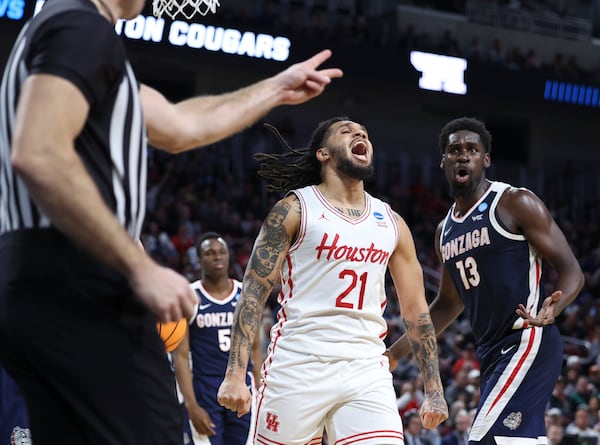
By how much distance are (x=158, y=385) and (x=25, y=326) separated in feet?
1.22

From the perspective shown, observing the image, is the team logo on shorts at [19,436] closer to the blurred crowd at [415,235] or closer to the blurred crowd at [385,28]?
the blurred crowd at [415,235]

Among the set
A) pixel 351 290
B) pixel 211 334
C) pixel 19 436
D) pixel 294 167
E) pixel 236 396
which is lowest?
pixel 19 436

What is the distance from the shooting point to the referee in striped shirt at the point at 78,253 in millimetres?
2260

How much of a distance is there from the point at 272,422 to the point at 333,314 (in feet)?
2.01

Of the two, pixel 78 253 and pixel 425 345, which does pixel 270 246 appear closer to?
pixel 425 345

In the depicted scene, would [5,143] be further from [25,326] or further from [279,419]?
[279,419]

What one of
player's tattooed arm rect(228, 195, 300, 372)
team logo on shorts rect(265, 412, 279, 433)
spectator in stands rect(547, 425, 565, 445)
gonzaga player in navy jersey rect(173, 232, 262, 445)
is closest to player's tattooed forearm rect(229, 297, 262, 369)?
player's tattooed arm rect(228, 195, 300, 372)

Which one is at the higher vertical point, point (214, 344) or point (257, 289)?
point (257, 289)

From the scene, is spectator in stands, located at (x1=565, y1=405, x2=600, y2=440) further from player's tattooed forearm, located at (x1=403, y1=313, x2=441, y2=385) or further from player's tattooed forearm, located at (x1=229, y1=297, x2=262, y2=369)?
player's tattooed forearm, located at (x1=229, y1=297, x2=262, y2=369)

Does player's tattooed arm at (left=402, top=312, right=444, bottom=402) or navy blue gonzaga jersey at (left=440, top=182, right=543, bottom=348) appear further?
navy blue gonzaga jersey at (left=440, top=182, right=543, bottom=348)

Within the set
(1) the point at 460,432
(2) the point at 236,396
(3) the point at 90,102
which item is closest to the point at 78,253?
Answer: (3) the point at 90,102

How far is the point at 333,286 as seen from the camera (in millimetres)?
4754

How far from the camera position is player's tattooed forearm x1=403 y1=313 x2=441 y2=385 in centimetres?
494

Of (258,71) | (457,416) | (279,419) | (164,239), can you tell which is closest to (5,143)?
(279,419)
